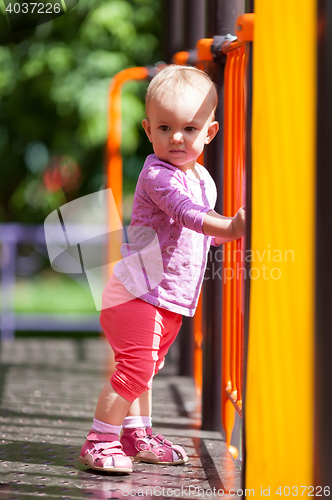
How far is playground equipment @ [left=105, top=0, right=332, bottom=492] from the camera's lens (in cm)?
131

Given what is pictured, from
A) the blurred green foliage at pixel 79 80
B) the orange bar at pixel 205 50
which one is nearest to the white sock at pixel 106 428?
the orange bar at pixel 205 50

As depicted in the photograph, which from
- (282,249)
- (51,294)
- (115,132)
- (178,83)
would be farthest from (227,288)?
(51,294)

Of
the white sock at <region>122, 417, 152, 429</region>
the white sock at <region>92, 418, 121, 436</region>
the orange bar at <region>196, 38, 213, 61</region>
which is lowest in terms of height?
the white sock at <region>122, 417, 152, 429</region>

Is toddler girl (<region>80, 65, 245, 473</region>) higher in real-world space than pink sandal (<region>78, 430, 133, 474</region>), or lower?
higher

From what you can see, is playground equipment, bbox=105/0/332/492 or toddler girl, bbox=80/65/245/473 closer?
playground equipment, bbox=105/0/332/492

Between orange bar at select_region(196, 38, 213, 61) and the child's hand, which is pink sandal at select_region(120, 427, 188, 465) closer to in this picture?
the child's hand

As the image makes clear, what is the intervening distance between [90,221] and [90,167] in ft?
15.2

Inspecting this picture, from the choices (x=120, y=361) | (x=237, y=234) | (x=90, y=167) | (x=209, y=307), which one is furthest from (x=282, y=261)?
(x=90, y=167)

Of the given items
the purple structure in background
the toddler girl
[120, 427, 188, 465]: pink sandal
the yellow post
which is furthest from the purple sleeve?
the purple structure in background

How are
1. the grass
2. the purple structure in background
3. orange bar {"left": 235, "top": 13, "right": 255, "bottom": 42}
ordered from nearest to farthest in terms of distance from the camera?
1. orange bar {"left": 235, "top": 13, "right": 255, "bottom": 42}
2. the purple structure in background
3. the grass

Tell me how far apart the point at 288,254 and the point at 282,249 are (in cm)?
2

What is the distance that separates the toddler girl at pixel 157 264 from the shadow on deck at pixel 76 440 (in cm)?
9

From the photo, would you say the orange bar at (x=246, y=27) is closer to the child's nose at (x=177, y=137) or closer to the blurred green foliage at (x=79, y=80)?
the child's nose at (x=177, y=137)

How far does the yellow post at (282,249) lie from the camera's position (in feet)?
4.48
